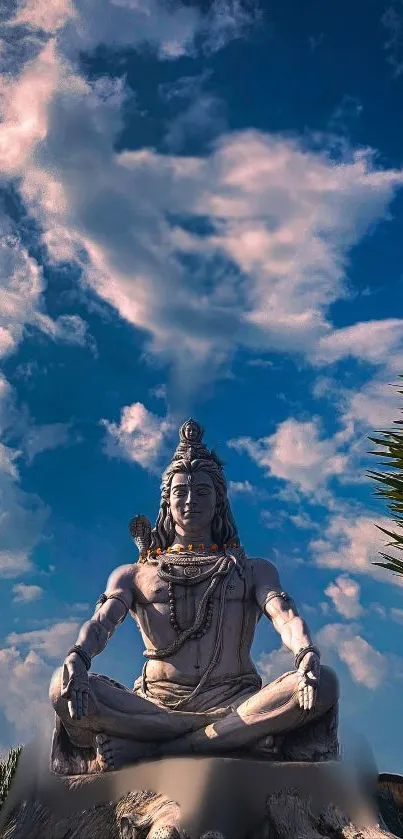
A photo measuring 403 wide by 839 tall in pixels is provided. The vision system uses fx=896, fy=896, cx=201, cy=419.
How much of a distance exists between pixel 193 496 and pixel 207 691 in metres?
1.88

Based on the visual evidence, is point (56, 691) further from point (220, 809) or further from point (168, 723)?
point (220, 809)

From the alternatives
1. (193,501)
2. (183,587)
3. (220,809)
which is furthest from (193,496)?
(220,809)

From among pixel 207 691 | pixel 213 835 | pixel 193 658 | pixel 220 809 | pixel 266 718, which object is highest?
pixel 193 658

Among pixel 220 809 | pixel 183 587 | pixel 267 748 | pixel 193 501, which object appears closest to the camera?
pixel 220 809

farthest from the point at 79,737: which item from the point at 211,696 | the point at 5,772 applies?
the point at 5,772

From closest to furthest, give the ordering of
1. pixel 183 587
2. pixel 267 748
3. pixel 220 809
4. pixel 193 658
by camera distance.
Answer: pixel 220 809
pixel 267 748
pixel 193 658
pixel 183 587

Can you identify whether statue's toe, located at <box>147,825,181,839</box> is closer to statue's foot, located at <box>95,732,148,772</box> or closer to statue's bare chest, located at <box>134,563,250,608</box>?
statue's foot, located at <box>95,732,148,772</box>

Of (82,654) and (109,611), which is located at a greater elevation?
(109,611)

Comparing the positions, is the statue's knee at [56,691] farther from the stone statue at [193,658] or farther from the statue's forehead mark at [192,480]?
the statue's forehead mark at [192,480]

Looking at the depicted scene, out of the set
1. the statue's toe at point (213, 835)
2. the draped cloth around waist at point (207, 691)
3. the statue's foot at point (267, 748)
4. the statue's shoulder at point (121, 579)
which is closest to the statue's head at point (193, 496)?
the statue's shoulder at point (121, 579)

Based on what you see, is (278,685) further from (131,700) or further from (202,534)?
(202,534)

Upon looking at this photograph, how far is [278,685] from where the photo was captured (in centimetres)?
693

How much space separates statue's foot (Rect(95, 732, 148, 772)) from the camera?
6785mm

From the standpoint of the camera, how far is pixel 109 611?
8.02 metres
